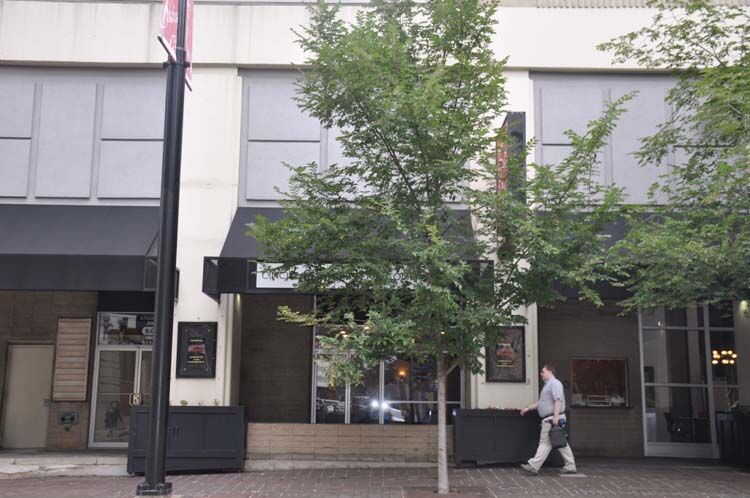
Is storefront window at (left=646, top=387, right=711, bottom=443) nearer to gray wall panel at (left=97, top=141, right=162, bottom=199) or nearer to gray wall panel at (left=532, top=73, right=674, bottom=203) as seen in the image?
gray wall panel at (left=532, top=73, right=674, bottom=203)

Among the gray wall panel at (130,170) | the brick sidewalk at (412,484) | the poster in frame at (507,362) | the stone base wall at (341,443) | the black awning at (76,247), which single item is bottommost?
the brick sidewalk at (412,484)

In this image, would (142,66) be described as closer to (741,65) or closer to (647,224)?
(647,224)

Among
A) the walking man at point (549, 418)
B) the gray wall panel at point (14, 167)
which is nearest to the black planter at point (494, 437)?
the walking man at point (549, 418)

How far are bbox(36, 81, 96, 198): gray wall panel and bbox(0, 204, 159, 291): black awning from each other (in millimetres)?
478

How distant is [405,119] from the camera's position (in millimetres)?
9594

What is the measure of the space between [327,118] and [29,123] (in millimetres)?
6954

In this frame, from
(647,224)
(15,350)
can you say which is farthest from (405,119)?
(15,350)

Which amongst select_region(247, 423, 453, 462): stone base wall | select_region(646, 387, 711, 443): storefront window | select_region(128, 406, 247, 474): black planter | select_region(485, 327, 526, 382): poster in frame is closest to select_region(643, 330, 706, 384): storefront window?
select_region(646, 387, 711, 443): storefront window

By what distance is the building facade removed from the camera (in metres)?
13.2

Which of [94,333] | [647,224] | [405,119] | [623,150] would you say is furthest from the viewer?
[94,333]

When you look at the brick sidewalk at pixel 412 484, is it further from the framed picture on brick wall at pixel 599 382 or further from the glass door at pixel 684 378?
the framed picture on brick wall at pixel 599 382

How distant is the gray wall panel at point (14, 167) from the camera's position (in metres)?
14.2

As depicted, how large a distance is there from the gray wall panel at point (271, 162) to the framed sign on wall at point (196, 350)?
254 centimetres

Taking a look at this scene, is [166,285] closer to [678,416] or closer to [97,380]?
[97,380]
